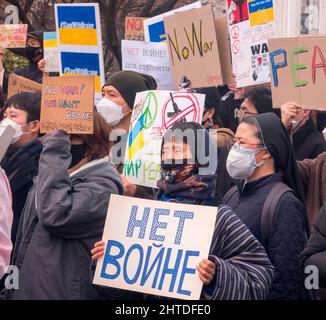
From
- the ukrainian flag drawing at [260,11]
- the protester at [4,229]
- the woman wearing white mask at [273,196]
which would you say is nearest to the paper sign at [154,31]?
the ukrainian flag drawing at [260,11]

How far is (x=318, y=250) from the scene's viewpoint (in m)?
4.52

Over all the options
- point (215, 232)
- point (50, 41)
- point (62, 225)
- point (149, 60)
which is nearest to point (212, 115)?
point (149, 60)

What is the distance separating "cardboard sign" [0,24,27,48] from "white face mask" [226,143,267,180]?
4.63m

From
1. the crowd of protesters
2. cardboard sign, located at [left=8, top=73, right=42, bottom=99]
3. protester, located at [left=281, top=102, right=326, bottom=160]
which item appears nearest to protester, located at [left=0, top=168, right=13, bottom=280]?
the crowd of protesters

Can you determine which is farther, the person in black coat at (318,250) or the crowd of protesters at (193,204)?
the person in black coat at (318,250)

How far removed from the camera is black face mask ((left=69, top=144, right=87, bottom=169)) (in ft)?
16.4

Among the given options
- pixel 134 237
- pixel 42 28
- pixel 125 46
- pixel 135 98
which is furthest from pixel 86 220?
pixel 42 28

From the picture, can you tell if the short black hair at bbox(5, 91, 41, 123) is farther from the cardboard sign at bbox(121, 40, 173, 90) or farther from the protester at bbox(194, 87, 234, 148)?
the cardboard sign at bbox(121, 40, 173, 90)

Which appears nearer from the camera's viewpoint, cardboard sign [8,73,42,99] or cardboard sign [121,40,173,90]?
cardboard sign [8,73,42,99]

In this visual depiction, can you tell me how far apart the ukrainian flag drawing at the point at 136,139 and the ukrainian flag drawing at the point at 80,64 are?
168 centimetres

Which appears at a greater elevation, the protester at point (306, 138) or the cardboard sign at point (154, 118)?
the cardboard sign at point (154, 118)

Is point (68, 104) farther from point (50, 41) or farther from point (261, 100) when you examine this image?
point (50, 41)

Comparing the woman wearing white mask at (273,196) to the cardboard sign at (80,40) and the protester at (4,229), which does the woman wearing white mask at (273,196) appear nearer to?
the protester at (4,229)

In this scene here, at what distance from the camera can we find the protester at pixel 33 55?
902 cm
